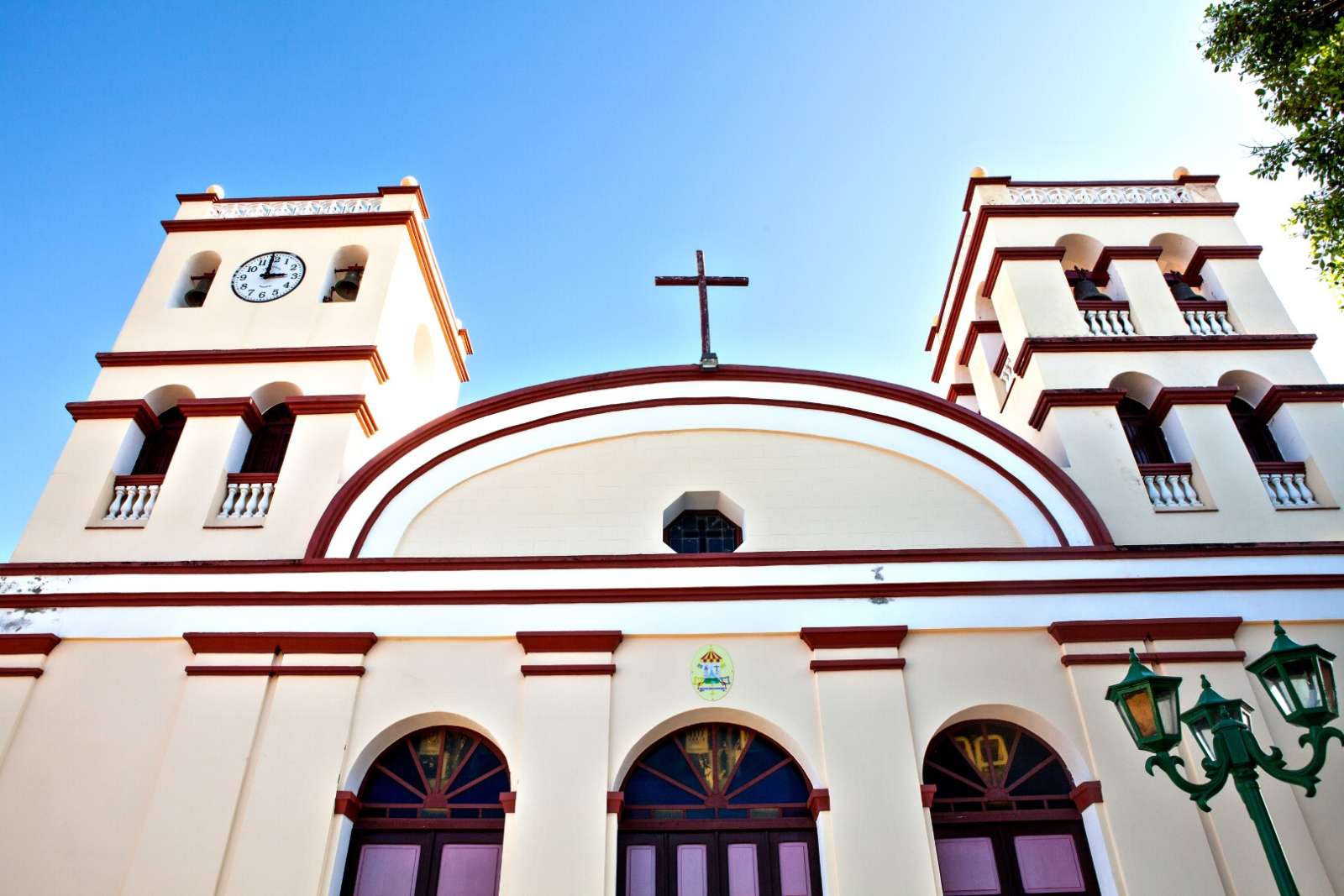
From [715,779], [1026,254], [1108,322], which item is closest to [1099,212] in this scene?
[1026,254]

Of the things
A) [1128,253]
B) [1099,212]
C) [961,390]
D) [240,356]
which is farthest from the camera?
[961,390]

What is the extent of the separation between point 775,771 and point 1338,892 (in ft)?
14.8

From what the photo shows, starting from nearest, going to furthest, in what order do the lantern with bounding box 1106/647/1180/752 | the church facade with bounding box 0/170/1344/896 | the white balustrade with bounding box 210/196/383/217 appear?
1. the lantern with bounding box 1106/647/1180/752
2. the church facade with bounding box 0/170/1344/896
3. the white balustrade with bounding box 210/196/383/217

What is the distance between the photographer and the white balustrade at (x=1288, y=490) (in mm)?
10664

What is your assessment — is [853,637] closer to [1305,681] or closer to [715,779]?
[715,779]

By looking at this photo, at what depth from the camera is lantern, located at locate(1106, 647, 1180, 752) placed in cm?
652

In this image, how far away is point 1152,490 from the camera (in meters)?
10.8

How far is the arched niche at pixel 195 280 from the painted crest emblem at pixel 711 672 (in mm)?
7836

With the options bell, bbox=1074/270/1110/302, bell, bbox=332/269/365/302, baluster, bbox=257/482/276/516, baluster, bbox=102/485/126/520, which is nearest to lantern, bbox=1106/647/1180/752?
bell, bbox=1074/270/1110/302

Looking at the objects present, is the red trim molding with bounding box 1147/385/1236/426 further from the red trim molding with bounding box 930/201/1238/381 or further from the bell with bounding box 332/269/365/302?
the bell with bounding box 332/269/365/302

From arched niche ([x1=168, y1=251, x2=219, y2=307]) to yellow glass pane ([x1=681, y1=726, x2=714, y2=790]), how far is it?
8.15 metres

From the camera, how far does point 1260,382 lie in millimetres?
11703

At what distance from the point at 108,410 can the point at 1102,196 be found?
12734mm

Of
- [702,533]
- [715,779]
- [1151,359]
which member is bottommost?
[715,779]
